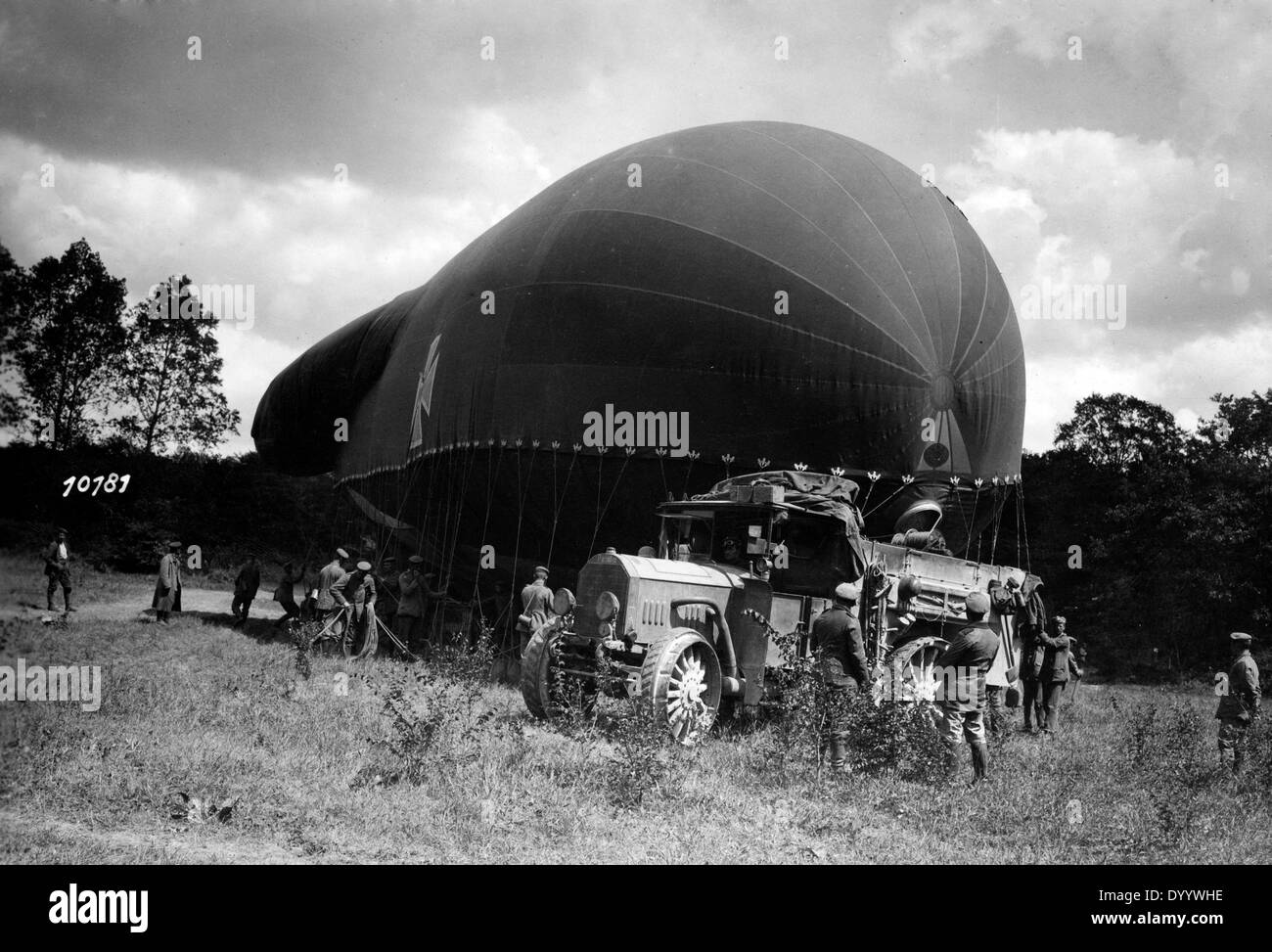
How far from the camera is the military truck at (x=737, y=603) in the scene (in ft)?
29.9

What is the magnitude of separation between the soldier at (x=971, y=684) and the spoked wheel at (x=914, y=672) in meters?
1.02

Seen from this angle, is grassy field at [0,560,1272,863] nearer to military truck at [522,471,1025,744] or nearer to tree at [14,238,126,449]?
military truck at [522,471,1025,744]

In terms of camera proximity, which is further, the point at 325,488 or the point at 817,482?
the point at 325,488

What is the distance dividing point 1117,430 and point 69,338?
35.0 metres

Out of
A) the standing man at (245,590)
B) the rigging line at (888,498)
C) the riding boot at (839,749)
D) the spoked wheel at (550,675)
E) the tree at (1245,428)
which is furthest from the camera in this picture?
the tree at (1245,428)

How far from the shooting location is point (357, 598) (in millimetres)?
15414

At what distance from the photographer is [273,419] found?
25.8 metres

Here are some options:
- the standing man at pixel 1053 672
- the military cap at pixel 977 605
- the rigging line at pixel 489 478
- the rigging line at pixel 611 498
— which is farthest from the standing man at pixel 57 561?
the standing man at pixel 1053 672

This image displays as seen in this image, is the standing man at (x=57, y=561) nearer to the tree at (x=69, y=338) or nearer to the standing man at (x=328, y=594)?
the tree at (x=69, y=338)

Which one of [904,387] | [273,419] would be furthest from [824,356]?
[273,419]

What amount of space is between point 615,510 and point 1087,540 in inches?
989

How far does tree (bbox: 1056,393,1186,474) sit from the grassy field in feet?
91.0

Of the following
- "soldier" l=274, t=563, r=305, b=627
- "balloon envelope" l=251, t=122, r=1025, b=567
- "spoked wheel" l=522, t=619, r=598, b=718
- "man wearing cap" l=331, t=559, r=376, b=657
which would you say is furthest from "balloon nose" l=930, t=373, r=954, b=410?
"soldier" l=274, t=563, r=305, b=627

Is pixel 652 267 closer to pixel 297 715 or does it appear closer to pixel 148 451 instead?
pixel 297 715
